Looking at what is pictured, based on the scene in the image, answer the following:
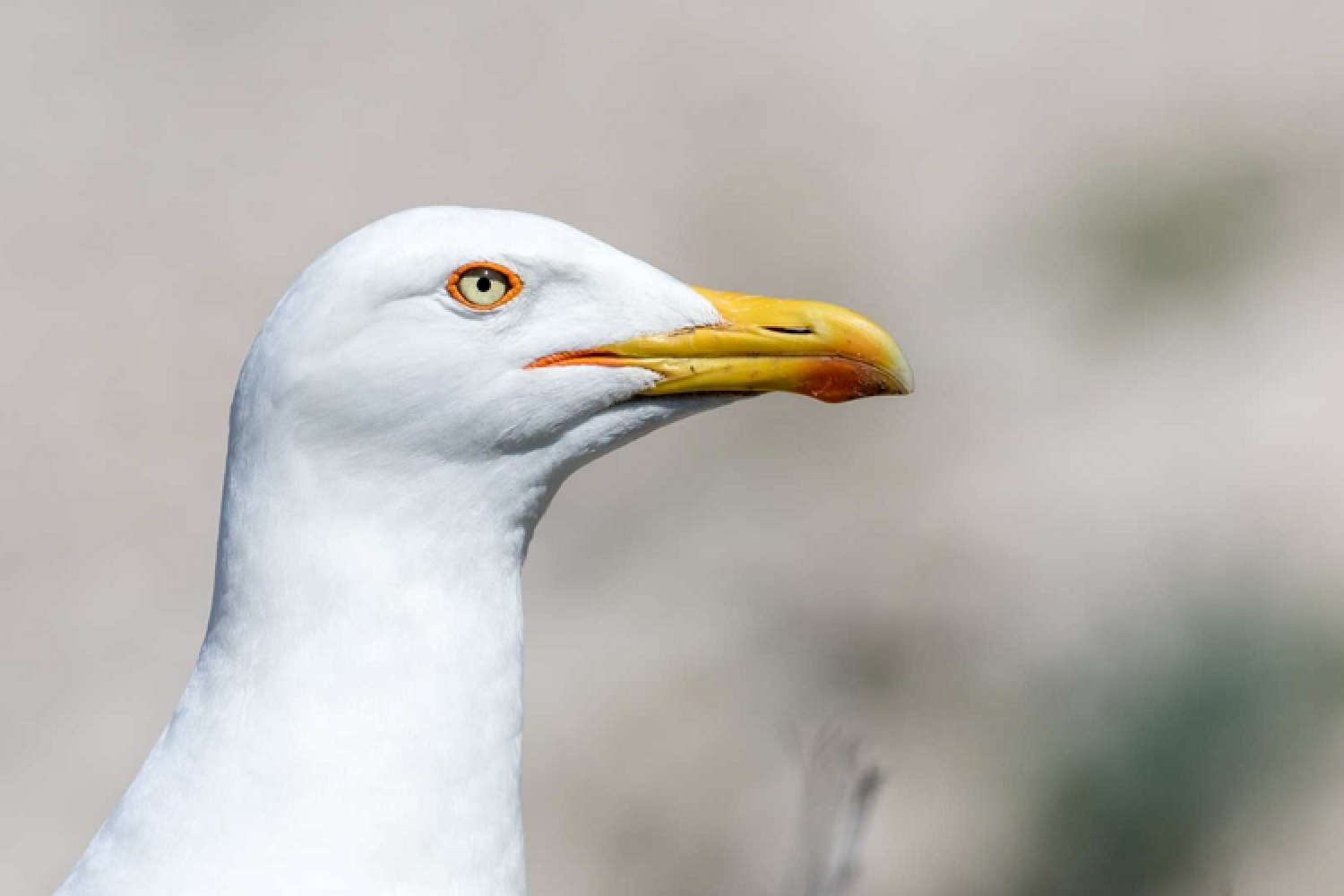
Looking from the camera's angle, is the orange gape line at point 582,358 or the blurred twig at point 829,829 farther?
the blurred twig at point 829,829

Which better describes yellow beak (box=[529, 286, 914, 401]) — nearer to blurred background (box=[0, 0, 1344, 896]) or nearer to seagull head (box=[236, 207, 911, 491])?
seagull head (box=[236, 207, 911, 491])

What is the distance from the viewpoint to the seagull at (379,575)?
2.24 meters

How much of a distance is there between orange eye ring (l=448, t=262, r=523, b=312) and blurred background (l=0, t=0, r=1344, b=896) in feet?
9.84

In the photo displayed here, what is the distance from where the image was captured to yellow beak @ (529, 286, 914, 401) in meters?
2.42

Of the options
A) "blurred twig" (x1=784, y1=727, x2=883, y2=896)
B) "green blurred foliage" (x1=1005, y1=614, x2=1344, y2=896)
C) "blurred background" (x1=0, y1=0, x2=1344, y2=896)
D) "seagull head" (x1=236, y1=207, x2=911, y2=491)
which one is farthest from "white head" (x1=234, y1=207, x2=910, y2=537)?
"green blurred foliage" (x1=1005, y1=614, x2=1344, y2=896)

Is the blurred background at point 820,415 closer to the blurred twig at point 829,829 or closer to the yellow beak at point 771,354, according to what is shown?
the blurred twig at point 829,829

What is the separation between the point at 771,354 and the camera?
2488 millimetres

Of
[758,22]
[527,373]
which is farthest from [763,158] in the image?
[527,373]

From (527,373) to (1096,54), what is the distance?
20.2 feet

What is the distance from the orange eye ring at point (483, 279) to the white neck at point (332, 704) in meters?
0.23

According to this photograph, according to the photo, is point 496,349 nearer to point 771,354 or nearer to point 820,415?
point 771,354

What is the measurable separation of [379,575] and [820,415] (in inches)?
181

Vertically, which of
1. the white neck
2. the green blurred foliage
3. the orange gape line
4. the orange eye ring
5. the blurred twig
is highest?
the orange eye ring

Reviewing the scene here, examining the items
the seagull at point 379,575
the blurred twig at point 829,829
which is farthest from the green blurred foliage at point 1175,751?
the seagull at point 379,575
